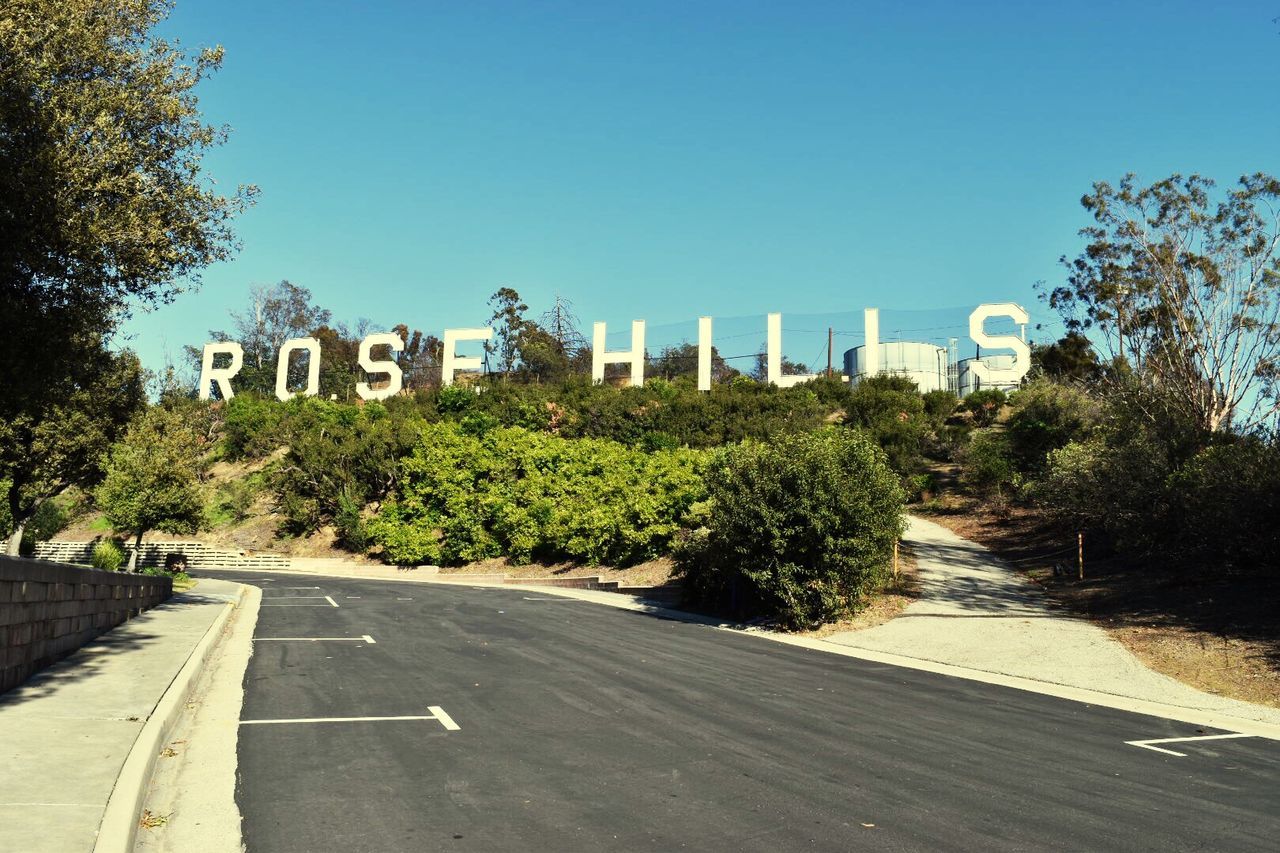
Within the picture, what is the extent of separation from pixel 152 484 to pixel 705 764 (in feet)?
102

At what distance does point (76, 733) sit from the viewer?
8.21 metres

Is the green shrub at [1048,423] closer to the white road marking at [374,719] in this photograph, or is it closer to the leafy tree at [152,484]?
the leafy tree at [152,484]

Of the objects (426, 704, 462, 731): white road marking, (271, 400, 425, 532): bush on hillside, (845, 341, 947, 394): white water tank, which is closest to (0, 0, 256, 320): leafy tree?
(426, 704, 462, 731): white road marking

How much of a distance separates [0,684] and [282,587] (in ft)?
86.3

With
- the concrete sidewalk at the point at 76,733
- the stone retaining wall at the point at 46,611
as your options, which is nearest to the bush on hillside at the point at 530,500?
Result: the stone retaining wall at the point at 46,611

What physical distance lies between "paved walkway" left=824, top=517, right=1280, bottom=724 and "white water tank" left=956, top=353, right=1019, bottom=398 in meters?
38.1

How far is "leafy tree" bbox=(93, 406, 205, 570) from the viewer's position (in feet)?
107

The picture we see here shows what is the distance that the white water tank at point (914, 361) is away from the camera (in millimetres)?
69062

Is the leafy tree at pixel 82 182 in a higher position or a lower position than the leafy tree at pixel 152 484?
higher

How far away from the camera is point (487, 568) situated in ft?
146

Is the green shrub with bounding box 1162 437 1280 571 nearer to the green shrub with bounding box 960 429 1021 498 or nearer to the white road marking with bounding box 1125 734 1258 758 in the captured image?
the white road marking with bounding box 1125 734 1258 758

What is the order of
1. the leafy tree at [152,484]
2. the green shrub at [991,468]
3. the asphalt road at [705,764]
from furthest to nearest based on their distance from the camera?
the green shrub at [991,468] → the leafy tree at [152,484] → the asphalt road at [705,764]

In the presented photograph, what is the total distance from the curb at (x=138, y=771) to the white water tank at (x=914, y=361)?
61.9 meters

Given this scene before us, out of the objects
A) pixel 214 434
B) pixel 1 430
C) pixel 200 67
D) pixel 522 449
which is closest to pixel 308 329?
pixel 214 434
